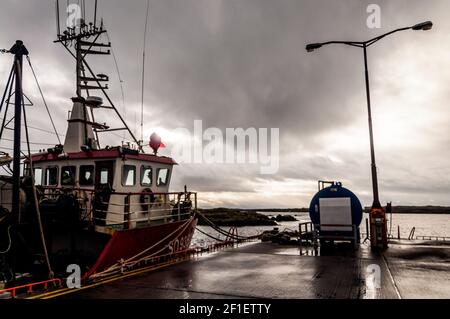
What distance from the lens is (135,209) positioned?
622 inches

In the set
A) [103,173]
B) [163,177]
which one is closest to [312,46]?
[163,177]

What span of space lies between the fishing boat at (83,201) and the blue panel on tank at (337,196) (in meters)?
6.21

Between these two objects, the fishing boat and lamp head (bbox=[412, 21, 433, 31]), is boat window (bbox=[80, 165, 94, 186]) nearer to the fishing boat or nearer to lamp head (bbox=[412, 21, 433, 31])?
the fishing boat

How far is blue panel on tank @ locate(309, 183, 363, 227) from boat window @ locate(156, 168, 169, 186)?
307 inches

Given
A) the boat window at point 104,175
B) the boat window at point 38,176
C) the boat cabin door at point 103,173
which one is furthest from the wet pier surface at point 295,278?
the boat window at point 38,176

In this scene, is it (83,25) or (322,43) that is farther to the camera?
(83,25)

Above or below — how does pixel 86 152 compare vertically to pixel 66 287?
above

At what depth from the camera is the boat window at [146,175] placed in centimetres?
1668

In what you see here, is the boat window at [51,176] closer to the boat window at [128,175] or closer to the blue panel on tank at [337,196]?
the boat window at [128,175]

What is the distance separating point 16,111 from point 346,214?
549 inches

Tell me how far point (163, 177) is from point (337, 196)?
9.04 m
